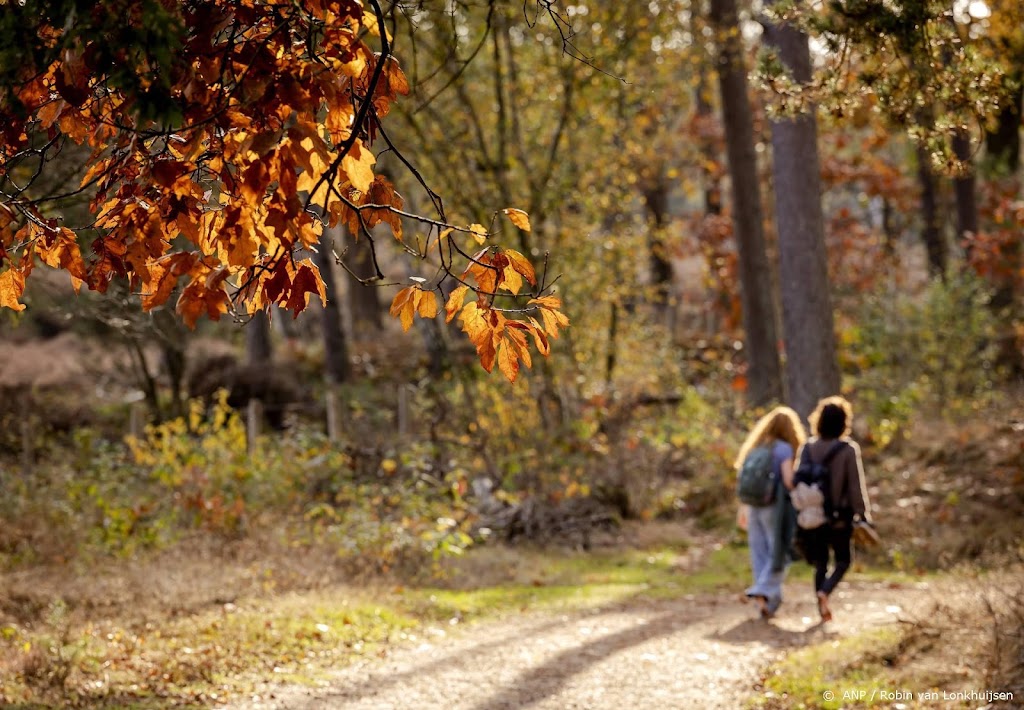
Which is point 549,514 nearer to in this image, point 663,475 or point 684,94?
point 663,475

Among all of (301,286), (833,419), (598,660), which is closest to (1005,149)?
(833,419)

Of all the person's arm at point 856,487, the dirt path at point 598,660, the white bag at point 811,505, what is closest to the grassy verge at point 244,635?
the dirt path at point 598,660

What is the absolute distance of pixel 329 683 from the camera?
6965mm

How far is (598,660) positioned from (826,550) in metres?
2.25

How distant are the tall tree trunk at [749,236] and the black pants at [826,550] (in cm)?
971

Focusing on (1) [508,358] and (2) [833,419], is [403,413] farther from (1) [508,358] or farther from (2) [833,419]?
(1) [508,358]

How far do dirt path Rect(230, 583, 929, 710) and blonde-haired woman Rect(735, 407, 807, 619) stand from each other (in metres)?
0.28

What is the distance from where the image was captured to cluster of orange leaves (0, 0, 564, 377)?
9.87ft

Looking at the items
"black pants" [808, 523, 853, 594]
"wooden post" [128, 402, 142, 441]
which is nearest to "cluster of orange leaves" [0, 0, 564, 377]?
"black pants" [808, 523, 853, 594]

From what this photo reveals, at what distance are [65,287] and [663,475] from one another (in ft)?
29.2

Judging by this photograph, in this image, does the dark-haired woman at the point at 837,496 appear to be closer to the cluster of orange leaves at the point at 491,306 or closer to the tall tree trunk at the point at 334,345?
the cluster of orange leaves at the point at 491,306

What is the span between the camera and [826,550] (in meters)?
8.88

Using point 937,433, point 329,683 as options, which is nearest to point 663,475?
point 937,433

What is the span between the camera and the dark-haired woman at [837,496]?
28.5 ft
